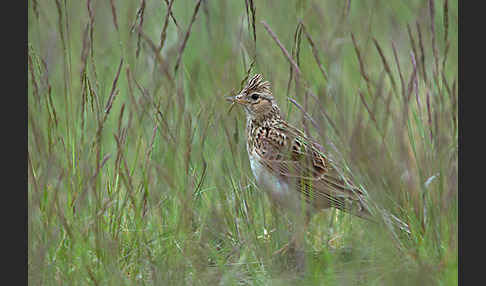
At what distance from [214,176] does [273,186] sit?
513mm

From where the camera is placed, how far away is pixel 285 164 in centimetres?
452

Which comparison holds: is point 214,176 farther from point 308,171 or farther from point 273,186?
point 308,171

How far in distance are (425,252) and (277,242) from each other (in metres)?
0.79

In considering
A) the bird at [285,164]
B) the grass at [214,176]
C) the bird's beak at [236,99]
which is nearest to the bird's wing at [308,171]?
the bird at [285,164]

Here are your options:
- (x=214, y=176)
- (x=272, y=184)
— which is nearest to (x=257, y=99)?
(x=272, y=184)

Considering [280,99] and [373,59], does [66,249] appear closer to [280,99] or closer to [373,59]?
[280,99]

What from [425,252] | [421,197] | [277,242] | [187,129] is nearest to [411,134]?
[421,197]

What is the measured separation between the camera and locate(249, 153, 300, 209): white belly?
425cm

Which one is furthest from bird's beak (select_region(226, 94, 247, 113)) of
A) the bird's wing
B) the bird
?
the bird's wing

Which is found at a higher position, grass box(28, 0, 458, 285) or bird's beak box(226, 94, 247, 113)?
bird's beak box(226, 94, 247, 113)

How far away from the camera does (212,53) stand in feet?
14.5

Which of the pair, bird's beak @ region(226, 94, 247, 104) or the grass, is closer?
the grass

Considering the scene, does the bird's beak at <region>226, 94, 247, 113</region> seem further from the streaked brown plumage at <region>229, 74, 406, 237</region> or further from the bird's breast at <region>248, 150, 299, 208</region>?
the bird's breast at <region>248, 150, 299, 208</region>

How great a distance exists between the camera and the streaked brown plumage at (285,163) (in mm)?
4262
